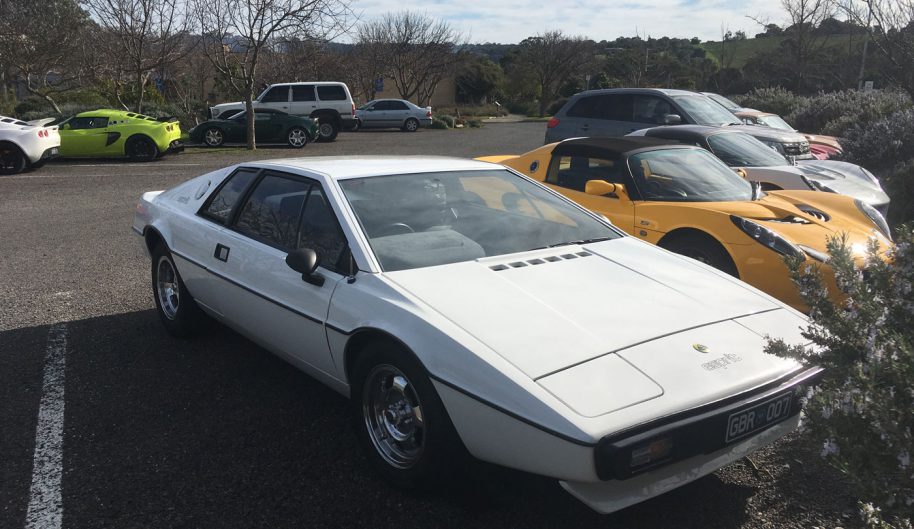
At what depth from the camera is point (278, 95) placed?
80.3 feet

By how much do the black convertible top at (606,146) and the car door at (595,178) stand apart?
0.14ft

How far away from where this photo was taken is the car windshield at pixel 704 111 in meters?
10.9

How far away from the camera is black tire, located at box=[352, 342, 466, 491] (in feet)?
9.00

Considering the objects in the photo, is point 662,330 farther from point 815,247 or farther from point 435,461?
point 815,247

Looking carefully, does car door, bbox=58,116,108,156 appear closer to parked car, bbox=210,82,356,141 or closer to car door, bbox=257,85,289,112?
parked car, bbox=210,82,356,141

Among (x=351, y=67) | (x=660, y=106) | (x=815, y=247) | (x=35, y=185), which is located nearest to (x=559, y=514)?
(x=815, y=247)

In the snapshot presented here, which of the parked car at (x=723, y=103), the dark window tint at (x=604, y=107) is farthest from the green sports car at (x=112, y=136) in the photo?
the parked car at (x=723, y=103)

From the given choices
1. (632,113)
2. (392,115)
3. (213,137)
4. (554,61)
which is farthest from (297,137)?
(554,61)

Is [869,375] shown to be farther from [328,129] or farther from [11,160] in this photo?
[328,129]

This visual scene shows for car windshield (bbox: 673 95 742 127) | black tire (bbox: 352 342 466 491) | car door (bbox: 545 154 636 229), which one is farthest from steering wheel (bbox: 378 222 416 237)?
car windshield (bbox: 673 95 742 127)

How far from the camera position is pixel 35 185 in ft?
43.2

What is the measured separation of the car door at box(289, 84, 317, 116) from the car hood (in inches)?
869

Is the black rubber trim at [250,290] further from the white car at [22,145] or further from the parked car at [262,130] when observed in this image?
the parked car at [262,130]

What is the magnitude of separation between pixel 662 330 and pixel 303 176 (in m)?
2.08
